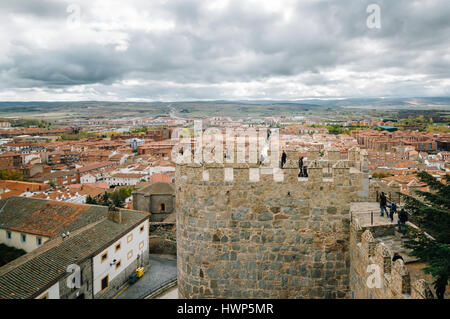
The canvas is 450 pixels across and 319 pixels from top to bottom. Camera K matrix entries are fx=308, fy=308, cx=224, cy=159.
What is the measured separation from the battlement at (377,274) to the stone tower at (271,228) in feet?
1.14

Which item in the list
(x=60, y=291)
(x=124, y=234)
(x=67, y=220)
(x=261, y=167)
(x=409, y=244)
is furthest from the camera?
(x=67, y=220)

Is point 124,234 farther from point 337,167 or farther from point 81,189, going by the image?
point 81,189

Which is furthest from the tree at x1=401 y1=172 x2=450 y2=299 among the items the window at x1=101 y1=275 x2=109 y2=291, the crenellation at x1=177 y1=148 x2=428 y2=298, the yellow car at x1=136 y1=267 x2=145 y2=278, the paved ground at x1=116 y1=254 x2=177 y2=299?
the yellow car at x1=136 y1=267 x2=145 y2=278

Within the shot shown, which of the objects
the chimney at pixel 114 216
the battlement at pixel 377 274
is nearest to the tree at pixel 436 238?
the battlement at pixel 377 274

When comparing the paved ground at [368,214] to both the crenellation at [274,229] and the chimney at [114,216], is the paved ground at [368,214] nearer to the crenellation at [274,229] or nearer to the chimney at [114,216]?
the crenellation at [274,229]

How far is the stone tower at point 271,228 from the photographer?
5.83 metres

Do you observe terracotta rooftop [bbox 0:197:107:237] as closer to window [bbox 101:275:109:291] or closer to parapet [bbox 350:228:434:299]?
window [bbox 101:275:109:291]

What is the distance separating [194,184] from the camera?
5949mm

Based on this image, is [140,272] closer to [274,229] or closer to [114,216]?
[114,216]

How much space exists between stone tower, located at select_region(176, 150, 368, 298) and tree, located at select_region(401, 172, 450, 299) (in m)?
1.18

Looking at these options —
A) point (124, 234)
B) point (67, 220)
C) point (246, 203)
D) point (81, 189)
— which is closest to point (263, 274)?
point (246, 203)

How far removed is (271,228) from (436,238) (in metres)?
2.69

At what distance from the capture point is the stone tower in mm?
5828
